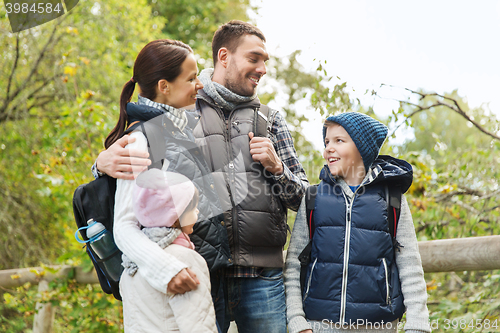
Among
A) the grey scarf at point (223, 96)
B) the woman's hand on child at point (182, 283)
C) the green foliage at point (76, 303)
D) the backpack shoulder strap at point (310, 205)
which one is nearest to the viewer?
the woman's hand on child at point (182, 283)

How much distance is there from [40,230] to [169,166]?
5.24 m

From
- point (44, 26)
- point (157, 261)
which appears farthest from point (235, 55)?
point (44, 26)

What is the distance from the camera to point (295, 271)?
197 cm

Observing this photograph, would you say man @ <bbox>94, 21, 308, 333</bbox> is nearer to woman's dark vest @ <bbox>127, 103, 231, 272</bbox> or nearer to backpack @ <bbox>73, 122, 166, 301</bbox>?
woman's dark vest @ <bbox>127, 103, 231, 272</bbox>

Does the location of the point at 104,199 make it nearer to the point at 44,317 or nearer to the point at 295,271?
the point at 295,271

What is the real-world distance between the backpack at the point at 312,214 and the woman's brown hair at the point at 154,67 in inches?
32.7

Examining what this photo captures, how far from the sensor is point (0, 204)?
561cm

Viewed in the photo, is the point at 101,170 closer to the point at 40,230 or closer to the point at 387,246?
the point at 387,246

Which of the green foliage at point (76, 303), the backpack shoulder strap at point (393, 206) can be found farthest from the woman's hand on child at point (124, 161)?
the green foliage at point (76, 303)

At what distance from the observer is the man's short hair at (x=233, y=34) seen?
89.0 inches

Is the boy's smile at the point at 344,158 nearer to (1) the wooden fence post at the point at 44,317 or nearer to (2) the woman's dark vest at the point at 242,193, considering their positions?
(2) the woman's dark vest at the point at 242,193

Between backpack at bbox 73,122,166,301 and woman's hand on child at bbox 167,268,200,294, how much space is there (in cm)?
34

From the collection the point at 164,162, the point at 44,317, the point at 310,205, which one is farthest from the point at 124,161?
the point at 44,317

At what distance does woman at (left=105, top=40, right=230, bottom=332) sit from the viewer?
1491 mm
